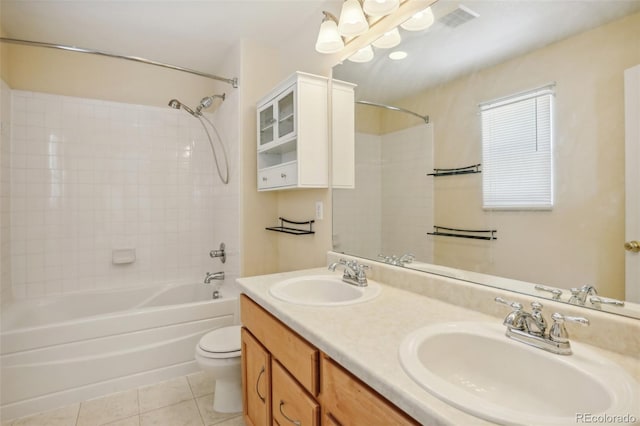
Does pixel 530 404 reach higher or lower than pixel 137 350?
higher

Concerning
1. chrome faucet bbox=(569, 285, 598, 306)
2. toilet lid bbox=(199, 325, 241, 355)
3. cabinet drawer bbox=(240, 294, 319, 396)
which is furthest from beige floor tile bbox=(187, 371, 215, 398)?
chrome faucet bbox=(569, 285, 598, 306)

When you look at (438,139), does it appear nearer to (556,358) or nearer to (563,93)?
(563,93)

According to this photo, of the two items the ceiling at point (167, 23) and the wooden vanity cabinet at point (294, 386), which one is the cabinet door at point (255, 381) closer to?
the wooden vanity cabinet at point (294, 386)

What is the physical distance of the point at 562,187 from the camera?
2.99 ft

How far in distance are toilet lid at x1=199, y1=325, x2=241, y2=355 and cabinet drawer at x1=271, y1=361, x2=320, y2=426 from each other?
63cm

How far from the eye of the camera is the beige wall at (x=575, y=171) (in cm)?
81

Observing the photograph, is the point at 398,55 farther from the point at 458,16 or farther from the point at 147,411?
the point at 147,411

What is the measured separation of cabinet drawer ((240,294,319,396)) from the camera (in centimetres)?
94

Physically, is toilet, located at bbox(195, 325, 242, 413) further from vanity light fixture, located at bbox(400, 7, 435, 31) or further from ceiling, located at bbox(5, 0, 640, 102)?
vanity light fixture, located at bbox(400, 7, 435, 31)

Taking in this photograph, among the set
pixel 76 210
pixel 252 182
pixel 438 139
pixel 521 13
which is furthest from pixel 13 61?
pixel 521 13

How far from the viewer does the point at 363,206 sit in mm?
1717

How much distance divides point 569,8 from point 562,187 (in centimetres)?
52

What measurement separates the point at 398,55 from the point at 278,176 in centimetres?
98

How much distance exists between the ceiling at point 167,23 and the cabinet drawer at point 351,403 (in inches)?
75.3
